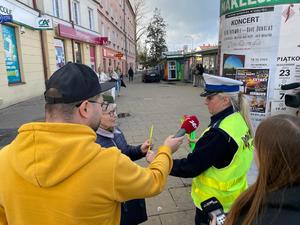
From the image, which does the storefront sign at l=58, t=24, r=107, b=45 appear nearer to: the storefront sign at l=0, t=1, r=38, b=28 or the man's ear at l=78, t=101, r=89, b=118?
the storefront sign at l=0, t=1, r=38, b=28

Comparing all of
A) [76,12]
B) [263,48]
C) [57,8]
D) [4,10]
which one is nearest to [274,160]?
[263,48]

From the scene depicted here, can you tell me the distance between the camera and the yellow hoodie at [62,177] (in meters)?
1.09

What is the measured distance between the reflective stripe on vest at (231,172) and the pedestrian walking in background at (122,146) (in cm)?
53

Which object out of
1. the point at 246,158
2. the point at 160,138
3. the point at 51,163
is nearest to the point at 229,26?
the point at 246,158

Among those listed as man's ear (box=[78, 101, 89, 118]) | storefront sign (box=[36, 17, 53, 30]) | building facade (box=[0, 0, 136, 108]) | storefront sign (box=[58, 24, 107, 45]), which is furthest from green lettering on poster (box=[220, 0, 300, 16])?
storefront sign (box=[58, 24, 107, 45])

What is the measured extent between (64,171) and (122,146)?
1.30 m

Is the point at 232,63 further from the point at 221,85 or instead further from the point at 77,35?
the point at 77,35

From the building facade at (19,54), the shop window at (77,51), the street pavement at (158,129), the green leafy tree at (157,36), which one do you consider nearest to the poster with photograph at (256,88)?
the street pavement at (158,129)

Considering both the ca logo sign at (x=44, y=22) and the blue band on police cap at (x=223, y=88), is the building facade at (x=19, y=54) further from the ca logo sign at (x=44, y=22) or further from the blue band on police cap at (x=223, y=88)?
the blue band on police cap at (x=223, y=88)

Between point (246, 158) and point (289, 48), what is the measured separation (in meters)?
1.43

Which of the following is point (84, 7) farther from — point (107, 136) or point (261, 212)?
point (261, 212)

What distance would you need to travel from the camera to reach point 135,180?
1204 mm

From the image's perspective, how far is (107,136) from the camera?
2.17m

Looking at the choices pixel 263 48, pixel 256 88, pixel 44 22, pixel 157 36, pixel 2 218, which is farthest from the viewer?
pixel 157 36
